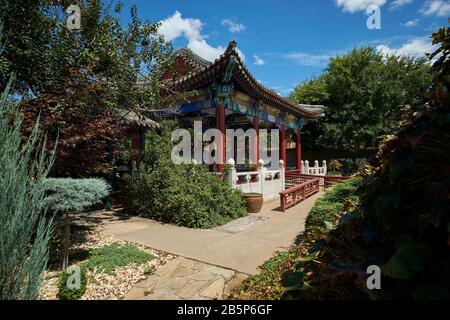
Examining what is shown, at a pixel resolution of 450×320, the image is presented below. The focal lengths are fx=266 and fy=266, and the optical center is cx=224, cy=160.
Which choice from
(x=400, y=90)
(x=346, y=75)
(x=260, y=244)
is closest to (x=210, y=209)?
(x=260, y=244)

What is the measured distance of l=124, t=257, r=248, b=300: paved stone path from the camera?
3.20m

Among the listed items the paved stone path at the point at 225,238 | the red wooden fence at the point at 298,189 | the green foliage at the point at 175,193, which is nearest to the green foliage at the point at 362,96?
the red wooden fence at the point at 298,189

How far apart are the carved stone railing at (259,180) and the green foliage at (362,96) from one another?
11.6 metres

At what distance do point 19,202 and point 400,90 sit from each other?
80.4 ft

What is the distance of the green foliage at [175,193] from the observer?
647cm

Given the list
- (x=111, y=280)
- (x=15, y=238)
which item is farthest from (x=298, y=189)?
(x=15, y=238)

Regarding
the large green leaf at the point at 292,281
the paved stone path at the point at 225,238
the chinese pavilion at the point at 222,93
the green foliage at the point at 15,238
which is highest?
the chinese pavilion at the point at 222,93

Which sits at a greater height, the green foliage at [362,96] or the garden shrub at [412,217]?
the green foliage at [362,96]

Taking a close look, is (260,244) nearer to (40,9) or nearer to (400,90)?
(40,9)

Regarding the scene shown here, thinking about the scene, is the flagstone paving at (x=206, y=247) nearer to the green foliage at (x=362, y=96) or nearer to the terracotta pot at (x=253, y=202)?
the terracotta pot at (x=253, y=202)

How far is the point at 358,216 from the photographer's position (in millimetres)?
1758

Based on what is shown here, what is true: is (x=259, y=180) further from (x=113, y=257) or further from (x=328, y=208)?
(x=113, y=257)

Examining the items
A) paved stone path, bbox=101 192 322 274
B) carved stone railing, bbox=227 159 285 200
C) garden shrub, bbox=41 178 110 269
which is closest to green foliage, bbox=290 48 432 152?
carved stone railing, bbox=227 159 285 200

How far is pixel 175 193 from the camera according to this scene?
6793 millimetres
